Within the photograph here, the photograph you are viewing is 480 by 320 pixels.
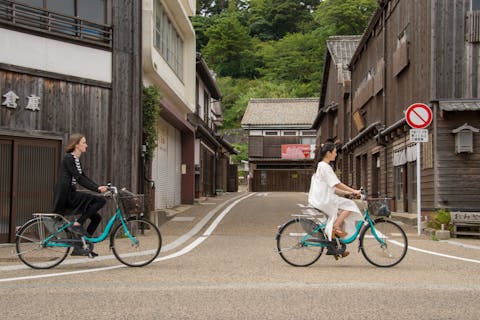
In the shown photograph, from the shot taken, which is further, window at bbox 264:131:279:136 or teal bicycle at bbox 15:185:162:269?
window at bbox 264:131:279:136

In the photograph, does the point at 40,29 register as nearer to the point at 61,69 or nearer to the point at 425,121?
the point at 61,69

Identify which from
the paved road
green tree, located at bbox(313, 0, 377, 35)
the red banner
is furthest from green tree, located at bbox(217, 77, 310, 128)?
the paved road

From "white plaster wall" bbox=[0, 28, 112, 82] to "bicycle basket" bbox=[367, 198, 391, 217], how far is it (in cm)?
686

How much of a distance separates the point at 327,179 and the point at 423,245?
15.0 ft

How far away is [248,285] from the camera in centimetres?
664

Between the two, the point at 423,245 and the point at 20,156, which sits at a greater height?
the point at 20,156

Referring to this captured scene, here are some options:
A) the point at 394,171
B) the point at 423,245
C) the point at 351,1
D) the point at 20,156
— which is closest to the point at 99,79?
the point at 20,156

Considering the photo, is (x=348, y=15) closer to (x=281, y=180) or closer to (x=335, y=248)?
(x=281, y=180)

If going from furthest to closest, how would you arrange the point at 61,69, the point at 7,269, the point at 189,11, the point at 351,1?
the point at 351,1
the point at 189,11
the point at 61,69
the point at 7,269

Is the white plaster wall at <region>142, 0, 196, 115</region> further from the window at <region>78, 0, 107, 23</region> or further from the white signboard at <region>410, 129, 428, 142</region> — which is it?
the white signboard at <region>410, 129, 428, 142</region>

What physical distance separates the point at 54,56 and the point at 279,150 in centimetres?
4582

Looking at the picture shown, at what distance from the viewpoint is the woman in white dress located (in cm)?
838

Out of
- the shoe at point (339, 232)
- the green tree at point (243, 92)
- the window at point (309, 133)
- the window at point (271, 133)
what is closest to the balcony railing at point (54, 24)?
the shoe at point (339, 232)

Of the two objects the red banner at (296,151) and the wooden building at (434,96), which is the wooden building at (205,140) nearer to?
the wooden building at (434,96)
